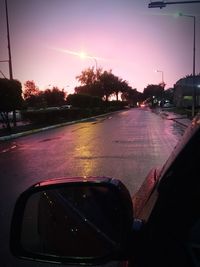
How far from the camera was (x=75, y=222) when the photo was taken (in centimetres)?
197

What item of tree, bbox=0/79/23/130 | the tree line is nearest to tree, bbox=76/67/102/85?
the tree line

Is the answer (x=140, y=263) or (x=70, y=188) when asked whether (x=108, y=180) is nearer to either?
(x=70, y=188)

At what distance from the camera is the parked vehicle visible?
1638mm

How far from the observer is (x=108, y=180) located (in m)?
1.80

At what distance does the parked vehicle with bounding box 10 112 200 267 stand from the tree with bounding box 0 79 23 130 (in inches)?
1202

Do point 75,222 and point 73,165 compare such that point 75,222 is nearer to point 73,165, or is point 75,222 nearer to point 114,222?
point 114,222

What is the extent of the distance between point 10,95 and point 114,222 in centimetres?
→ 3152

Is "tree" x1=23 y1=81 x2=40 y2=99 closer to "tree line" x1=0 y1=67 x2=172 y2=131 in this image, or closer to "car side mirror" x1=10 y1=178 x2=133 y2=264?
"tree line" x1=0 y1=67 x2=172 y2=131

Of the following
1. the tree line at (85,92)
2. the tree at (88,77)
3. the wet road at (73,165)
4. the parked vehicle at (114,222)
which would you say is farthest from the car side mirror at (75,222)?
the tree at (88,77)

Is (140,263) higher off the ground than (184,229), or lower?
lower

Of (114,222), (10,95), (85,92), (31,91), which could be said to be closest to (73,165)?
(114,222)

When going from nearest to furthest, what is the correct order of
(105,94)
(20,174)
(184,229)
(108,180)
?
(184,229) < (108,180) < (20,174) < (105,94)

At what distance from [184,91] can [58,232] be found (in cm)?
8665

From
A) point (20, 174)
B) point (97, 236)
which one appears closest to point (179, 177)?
point (97, 236)
